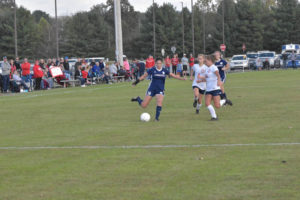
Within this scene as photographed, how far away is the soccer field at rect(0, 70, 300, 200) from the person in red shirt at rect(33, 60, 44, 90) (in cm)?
1599

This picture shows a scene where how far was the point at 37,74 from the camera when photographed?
33625mm

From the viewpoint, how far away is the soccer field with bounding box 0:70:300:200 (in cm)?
726

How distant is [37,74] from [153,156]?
25.0m

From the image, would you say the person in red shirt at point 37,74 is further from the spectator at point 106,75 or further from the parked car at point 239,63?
the parked car at point 239,63

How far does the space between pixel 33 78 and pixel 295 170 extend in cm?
2813

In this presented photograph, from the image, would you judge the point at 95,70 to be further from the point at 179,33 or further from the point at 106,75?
the point at 179,33

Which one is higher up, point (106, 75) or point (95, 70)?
point (95, 70)

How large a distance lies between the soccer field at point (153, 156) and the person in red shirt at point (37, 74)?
15989 mm

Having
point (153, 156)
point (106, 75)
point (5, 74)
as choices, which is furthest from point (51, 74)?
point (153, 156)

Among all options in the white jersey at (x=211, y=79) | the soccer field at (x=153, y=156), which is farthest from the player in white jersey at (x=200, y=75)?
the white jersey at (x=211, y=79)

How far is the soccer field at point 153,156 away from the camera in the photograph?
726cm

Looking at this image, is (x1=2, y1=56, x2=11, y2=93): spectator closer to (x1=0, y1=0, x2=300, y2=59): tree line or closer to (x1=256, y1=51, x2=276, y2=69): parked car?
(x1=256, y1=51, x2=276, y2=69): parked car

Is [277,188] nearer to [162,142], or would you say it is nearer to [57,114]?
[162,142]

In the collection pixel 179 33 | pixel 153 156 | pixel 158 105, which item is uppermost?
pixel 179 33
